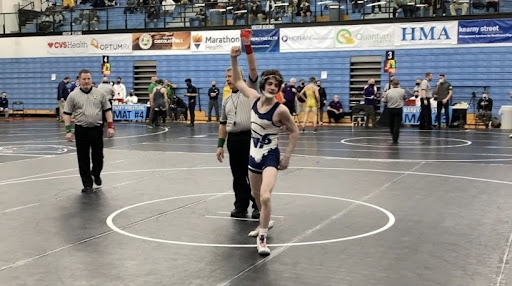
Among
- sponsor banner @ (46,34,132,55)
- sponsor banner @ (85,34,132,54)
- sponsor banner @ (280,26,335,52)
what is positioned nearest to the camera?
sponsor banner @ (280,26,335,52)

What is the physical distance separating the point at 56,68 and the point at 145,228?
32.2m

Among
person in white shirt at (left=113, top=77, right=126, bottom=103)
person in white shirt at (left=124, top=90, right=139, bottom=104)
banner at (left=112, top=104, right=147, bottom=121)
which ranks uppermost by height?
person in white shirt at (left=113, top=77, right=126, bottom=103)

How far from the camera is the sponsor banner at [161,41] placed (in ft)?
113

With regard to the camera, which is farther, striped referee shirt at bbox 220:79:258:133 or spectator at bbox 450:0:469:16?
spectator at bbox 450:0:469:16

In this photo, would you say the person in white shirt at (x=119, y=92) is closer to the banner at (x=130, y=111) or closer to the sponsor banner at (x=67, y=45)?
the banner at (x=130, y=111)

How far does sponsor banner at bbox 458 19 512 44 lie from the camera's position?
27719 mm

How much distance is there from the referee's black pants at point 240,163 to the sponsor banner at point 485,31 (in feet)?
73.5

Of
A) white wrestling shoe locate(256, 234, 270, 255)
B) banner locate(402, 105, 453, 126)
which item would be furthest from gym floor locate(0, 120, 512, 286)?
banner locate(402, 105, 453, 126)

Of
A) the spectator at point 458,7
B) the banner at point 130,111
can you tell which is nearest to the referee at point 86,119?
the spectator at point 458,7

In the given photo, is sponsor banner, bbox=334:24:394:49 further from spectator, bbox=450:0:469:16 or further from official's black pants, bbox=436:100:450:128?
official's black pants, bbox=436:100:450:128

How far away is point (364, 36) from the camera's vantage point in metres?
30.5

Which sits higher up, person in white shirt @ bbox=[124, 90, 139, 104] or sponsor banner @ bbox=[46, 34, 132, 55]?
sponsor banner @ bbox=[46, 34, 132, 55]

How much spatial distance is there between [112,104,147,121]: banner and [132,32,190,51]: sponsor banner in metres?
3.93

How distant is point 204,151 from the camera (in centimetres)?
1748
